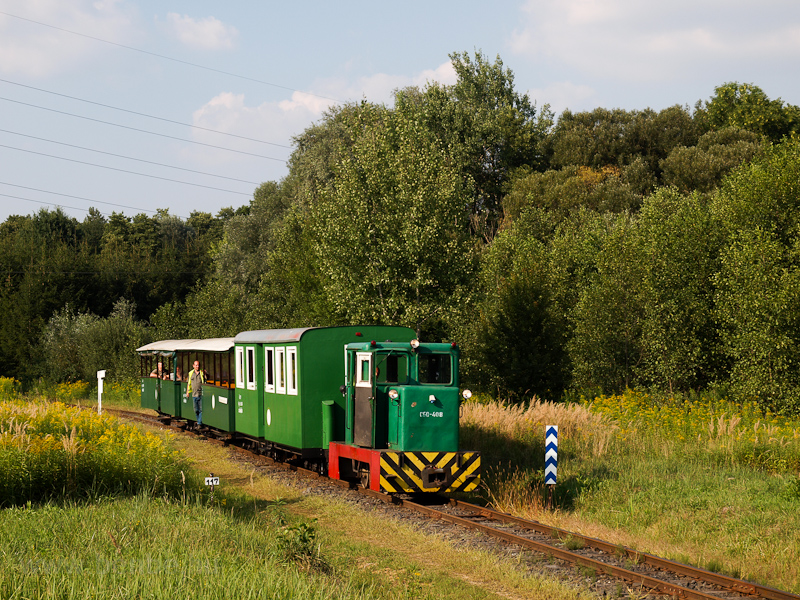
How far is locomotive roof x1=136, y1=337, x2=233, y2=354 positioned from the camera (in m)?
23.0

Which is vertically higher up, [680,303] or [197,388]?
[680,303]

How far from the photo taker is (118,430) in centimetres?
1516

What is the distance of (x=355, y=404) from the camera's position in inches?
609

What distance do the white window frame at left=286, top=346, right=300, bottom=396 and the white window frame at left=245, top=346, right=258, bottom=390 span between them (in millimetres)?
2550

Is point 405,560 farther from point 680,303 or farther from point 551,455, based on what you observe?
point 680,303

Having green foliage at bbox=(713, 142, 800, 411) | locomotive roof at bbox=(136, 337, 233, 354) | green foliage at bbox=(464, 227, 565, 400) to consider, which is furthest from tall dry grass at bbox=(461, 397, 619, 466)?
green foliage at bbox=(464, 227, 565, 400)

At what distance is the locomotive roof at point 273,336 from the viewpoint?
54.6 feet

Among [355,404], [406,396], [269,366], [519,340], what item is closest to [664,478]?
[406,396]

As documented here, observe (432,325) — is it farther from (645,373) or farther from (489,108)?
(489,108)

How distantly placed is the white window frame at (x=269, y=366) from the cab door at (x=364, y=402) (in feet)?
11.9

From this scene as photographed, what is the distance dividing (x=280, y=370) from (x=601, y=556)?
9391 millimetres

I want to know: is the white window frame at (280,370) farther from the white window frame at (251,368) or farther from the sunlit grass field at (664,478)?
the sunlit grass field at (664,478)

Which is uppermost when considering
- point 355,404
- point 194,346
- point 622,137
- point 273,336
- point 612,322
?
point 622,137

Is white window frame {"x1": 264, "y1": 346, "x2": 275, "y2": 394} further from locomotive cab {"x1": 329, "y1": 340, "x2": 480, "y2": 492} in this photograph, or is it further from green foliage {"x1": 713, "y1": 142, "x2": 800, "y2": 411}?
green foliage {"x1": 713, "y1": 142, "x2": 800, "y2": 411}
